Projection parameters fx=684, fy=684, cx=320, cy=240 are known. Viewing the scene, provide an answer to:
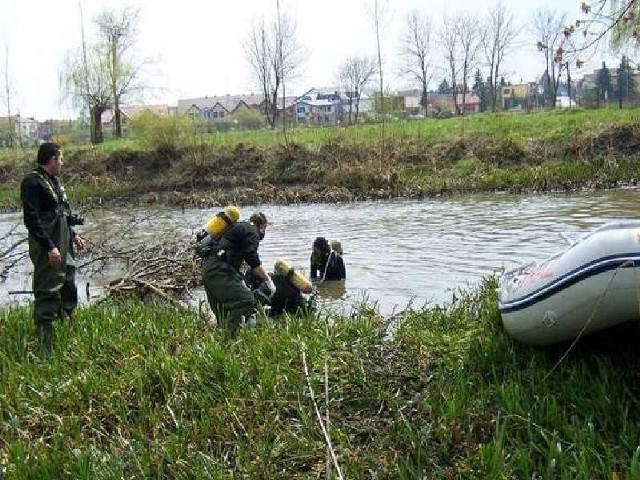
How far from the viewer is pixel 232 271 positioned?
21.7ft

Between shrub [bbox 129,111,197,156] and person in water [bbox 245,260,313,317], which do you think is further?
shrub [bbox 129,111,197,156]

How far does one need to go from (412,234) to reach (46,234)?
30.1 feet

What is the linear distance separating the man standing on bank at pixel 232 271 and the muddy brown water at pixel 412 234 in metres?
1.57

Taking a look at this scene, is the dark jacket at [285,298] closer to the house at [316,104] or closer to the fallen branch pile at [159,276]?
the fallen branch pile at [159,276]

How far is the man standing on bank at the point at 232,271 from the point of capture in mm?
6508

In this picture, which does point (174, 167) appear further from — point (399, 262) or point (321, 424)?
point (321, 424)

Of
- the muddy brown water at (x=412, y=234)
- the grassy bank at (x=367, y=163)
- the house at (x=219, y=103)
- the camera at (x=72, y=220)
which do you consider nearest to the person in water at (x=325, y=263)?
the muddy brown water at (x=412, y=234)

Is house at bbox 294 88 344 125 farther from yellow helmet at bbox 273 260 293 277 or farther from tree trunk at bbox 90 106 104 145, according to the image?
yellow helmet at bbox 273 260 293 277

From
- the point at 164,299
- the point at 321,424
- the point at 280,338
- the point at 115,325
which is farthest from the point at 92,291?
the point at 321,424

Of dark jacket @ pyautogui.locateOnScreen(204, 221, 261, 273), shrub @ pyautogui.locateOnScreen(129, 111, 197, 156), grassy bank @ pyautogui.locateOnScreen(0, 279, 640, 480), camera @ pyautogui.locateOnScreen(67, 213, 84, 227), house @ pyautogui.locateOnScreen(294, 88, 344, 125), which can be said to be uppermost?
house @ pyautogui.locateOnScreen(294, 88, 344, 125)

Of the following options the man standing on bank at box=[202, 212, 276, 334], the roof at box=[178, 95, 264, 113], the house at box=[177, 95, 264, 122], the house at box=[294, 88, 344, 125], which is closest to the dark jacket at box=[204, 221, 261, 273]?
the man standing on bank at box=[202, 212, 276, 334]

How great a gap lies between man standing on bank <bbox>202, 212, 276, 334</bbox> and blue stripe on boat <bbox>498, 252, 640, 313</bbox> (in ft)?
10.0

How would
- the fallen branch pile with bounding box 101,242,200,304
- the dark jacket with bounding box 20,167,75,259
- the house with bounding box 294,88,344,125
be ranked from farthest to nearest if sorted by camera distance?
1. the house with bounding box 294,88,344,125
2. the fallen branch pile with bounding box 101,242,200,304
3. the dark jacket with bounding box 20,167,75,259

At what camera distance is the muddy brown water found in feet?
30.6
